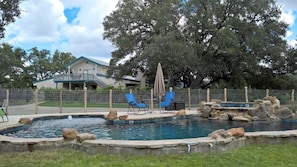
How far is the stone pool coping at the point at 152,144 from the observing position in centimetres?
410

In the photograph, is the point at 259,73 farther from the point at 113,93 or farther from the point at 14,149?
the point at 14,149

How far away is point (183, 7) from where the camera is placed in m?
21.9

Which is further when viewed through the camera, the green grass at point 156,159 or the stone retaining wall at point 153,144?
the stone retaining wall at point 153,144

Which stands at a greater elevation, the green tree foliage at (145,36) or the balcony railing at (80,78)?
the green tree foliage at (145,36)

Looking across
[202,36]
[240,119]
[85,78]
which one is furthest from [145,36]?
[240,119]

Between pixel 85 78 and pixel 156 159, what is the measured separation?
94.9 ft

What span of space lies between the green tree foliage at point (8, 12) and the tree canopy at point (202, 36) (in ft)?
47.0

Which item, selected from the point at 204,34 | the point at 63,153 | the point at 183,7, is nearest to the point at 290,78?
the point at 204,34

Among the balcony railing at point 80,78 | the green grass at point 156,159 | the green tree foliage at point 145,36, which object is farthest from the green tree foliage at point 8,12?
the balcony railing at point 80,78

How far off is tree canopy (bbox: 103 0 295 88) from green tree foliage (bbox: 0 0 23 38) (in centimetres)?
1431

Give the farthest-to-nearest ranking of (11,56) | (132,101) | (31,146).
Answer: (11,56) < (132,101) < (31,146)

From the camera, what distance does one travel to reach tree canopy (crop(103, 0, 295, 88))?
1978 cm

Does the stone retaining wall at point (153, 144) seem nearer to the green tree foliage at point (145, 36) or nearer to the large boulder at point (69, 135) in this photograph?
the large boulder at point (69, 135)

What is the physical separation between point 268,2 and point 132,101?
1684 centimetres
